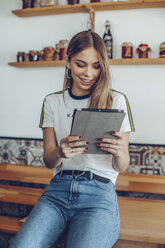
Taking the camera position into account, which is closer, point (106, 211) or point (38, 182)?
point (106, 211)

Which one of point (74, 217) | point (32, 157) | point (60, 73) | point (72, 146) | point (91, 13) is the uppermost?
point (91, 13)

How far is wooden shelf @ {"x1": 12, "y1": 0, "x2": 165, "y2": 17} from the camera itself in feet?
6.71

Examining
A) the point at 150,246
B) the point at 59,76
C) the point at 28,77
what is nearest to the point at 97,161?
the point at 150,246

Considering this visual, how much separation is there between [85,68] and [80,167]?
0.49 meters

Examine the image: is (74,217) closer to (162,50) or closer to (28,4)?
(162,50)

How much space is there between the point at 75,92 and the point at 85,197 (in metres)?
0.56

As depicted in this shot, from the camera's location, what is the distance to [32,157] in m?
2.36

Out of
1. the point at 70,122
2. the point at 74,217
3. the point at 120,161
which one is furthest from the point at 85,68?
the point at 74,217

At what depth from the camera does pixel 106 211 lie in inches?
47.1

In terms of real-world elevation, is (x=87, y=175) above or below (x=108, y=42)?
below

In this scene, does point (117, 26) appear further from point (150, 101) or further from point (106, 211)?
point (106, 211)

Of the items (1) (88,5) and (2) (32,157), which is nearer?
(1) (88,5)

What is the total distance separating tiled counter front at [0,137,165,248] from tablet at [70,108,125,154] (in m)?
1.02

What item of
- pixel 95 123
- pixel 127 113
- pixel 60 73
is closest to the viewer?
pixel 95 123
